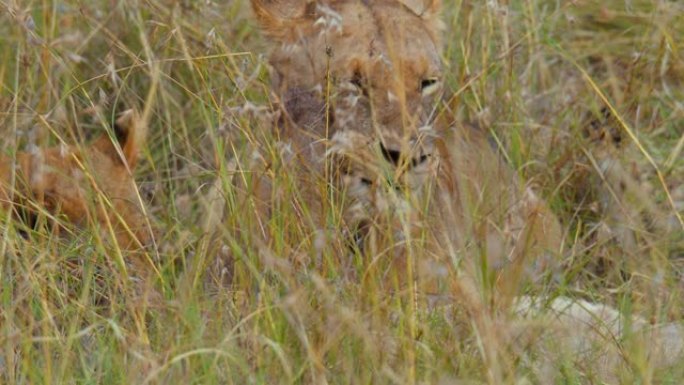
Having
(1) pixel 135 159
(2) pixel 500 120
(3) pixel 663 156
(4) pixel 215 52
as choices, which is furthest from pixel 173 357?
(3) pixel 663 156

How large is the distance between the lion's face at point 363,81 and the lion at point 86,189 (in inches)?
19.2

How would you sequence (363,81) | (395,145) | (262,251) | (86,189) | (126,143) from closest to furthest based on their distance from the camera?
(262,251), (86,189), (395,145), (363,81), (126,143)

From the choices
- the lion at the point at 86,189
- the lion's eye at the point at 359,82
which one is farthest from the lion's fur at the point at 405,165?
the lion at the point at 86,189

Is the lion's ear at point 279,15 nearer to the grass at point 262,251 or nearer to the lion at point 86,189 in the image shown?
the grass at point 262,251

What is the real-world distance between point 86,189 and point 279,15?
1070mm

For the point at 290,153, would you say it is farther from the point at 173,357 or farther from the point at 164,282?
the point at 173,357

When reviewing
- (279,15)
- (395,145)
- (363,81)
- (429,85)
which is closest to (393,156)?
(395,145)

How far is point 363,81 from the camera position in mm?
3891

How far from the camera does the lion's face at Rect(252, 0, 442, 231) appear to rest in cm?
349

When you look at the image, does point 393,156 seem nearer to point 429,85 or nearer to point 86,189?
point 429,85

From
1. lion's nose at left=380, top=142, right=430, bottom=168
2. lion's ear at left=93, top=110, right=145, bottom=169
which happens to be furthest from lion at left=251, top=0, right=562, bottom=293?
lion's ear at left=93, top=110, right=145, bottom=169

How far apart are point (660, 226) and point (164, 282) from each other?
172cm

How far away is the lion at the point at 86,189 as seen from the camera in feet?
11.6

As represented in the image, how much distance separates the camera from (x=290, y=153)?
11.6 ft
